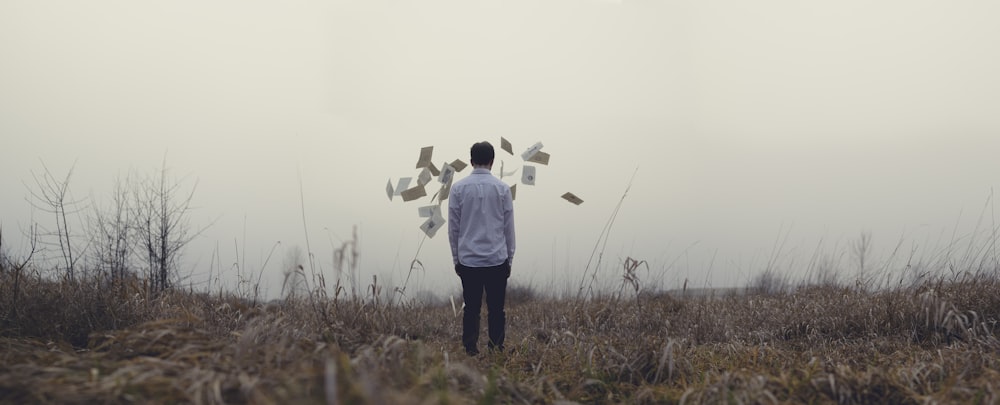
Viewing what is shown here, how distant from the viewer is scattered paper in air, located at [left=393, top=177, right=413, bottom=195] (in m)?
6.37

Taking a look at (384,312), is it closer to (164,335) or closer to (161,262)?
(164,335)

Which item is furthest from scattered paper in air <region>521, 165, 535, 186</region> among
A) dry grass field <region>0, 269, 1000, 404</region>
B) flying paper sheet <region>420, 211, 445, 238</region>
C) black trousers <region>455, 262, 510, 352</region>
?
dry grass field <region>0, 269, 1000, 404</region>

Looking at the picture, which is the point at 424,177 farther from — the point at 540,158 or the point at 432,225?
the point at 540,158

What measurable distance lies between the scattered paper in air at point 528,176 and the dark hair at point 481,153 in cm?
70

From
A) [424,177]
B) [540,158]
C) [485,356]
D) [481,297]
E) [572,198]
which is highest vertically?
[540,158]

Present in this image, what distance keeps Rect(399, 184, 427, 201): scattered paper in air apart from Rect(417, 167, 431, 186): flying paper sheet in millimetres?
41

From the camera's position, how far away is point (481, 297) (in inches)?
227

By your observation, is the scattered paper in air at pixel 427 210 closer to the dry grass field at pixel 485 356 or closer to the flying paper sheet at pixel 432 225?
the flying paper sheet at pixel 432 225

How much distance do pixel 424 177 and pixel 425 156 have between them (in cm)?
21

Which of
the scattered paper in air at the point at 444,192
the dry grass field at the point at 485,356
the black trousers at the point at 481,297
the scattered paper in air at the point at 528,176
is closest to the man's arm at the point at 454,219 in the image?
the black trousers at the point at 481,297

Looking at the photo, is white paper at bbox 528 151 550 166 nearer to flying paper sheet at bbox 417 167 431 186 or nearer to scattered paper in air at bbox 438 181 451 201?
scattered paper in air at bbox 438 181 451 201

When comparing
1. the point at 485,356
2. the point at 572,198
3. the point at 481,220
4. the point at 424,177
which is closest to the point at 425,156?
the point at 424,177

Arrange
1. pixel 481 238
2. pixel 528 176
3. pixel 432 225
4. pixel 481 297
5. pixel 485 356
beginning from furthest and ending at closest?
pixel 528 176
pixel 432 225
pixel 481 297
pixel 481 238
pixel 485 356

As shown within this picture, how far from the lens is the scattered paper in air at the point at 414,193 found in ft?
21.0
